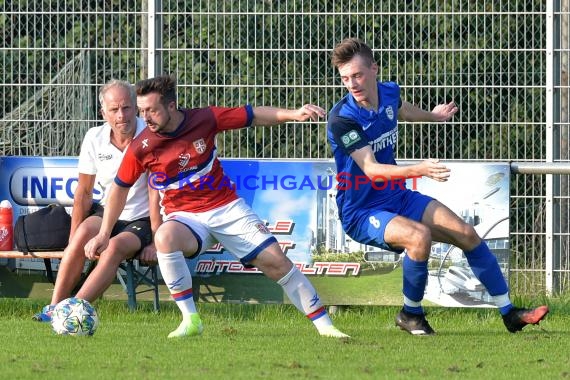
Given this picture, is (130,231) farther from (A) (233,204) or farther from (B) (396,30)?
(B) (396,30)

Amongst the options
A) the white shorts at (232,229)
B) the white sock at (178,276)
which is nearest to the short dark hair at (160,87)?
the white shorts at (232,229)

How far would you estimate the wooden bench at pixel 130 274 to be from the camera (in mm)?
10500

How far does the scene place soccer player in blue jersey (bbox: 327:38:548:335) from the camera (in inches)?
351

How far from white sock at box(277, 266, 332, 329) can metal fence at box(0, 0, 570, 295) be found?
2527 mm

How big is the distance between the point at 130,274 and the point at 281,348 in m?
2.47

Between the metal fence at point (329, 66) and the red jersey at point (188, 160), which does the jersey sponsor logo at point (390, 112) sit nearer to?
the red jersey at point (188, 160)

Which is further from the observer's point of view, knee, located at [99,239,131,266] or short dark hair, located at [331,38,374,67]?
knee, located at [99,239,131,266]

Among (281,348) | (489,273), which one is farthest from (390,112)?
(281,348)

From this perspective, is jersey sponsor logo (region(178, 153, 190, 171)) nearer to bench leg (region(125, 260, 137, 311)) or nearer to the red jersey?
the red jersey

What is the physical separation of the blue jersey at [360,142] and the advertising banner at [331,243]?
1.22m

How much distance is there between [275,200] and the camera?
10.6m

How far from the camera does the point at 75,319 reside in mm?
8734

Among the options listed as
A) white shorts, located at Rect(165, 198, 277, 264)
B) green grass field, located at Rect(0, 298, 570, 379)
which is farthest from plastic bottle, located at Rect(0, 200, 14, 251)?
white shorts, located at Rect(165, 198, 277, 264)

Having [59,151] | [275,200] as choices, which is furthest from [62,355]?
[59,151]
